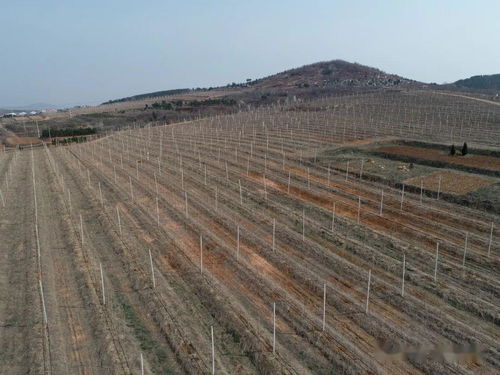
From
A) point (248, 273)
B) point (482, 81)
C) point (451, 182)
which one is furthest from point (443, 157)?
point (482, 81)

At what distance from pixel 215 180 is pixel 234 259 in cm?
1322

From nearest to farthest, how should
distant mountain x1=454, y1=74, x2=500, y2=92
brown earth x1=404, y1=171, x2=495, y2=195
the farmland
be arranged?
the farmland < brown earth x1=404, y1=171, x2=495, y2=195 < distant mountain x1=454, y1=74, x2=500, y2=92

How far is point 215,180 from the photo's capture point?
28.7m

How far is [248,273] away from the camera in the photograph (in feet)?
48.9

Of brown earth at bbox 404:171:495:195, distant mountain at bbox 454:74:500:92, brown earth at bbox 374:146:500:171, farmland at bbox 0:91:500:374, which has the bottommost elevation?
farmland at bbox 0:91:500:374

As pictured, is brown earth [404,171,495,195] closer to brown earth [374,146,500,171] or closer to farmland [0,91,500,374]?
farmland [0,91,500,374]

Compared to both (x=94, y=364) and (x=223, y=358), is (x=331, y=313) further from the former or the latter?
(x=94, y=364)

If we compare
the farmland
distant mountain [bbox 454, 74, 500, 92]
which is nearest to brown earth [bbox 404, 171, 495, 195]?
the farmland

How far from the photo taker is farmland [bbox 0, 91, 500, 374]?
10523mm

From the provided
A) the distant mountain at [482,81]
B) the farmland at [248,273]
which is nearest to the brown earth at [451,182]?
the farmland at [248,273]

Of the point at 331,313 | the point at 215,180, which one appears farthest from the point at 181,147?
the point at 331,313

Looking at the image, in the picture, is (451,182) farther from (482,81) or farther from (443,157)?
(482,81)

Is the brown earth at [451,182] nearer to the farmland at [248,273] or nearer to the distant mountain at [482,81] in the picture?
the farmland at [248,273]

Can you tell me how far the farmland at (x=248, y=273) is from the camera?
1052 cm
